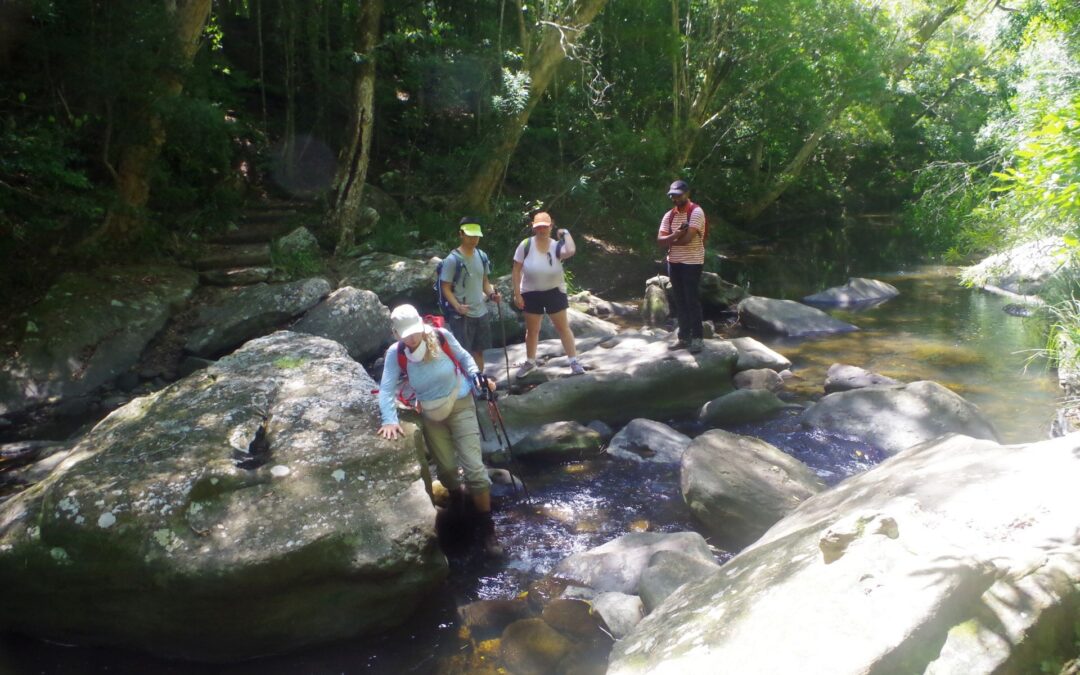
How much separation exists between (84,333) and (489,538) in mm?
6488

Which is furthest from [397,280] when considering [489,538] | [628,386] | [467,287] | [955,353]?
[955,353]

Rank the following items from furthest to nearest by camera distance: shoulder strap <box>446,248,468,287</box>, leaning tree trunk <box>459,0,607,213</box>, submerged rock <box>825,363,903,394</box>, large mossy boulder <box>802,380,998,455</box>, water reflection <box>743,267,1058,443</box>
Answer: leaning tree trunk <box>459,0,607,213</box> → submerged rock <box>825,363,903,394</box> → water reflection <box>743,267,1058,443</box> → shoulder strap <box>446,248,468,287</box> → large mossy boulder <box>802,380,998,455</box>

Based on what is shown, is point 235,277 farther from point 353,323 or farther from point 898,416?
point 898,416

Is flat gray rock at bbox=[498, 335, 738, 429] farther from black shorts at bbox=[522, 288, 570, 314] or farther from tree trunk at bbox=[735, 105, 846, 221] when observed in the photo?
tree trunk at bbox=[735, 105, 846, 221]

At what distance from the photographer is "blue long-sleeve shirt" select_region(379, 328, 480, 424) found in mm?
5105

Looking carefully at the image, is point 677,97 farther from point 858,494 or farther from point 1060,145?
point 858,494

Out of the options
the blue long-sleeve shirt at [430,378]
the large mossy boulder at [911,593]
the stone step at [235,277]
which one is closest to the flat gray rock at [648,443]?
the blue long-sleeve shirt at [430,378]

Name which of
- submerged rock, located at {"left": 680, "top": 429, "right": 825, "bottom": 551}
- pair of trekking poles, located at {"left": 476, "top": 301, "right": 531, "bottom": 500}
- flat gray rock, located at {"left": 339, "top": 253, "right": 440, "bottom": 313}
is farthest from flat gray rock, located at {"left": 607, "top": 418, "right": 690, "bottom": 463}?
flat gray rock, located at {"left": 339, "top": 253, "right": 440, "bottom": 313}

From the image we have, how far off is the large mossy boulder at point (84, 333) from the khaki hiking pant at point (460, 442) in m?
5.43

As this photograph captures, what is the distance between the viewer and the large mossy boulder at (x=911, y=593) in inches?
103

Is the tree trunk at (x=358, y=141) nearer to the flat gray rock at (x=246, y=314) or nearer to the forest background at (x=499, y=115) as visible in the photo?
the forest background at (x=499, y=115)

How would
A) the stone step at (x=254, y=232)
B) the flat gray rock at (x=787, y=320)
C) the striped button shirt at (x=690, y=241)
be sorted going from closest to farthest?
1. the striped button shirt at (x=690, y=241)
2. the flat gray rock at (x=787, y=320)
3. the stone step at (x=254, y=232)

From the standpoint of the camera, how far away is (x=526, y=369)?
8.46 m

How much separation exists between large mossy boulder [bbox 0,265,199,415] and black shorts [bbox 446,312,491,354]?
4.51 meters
